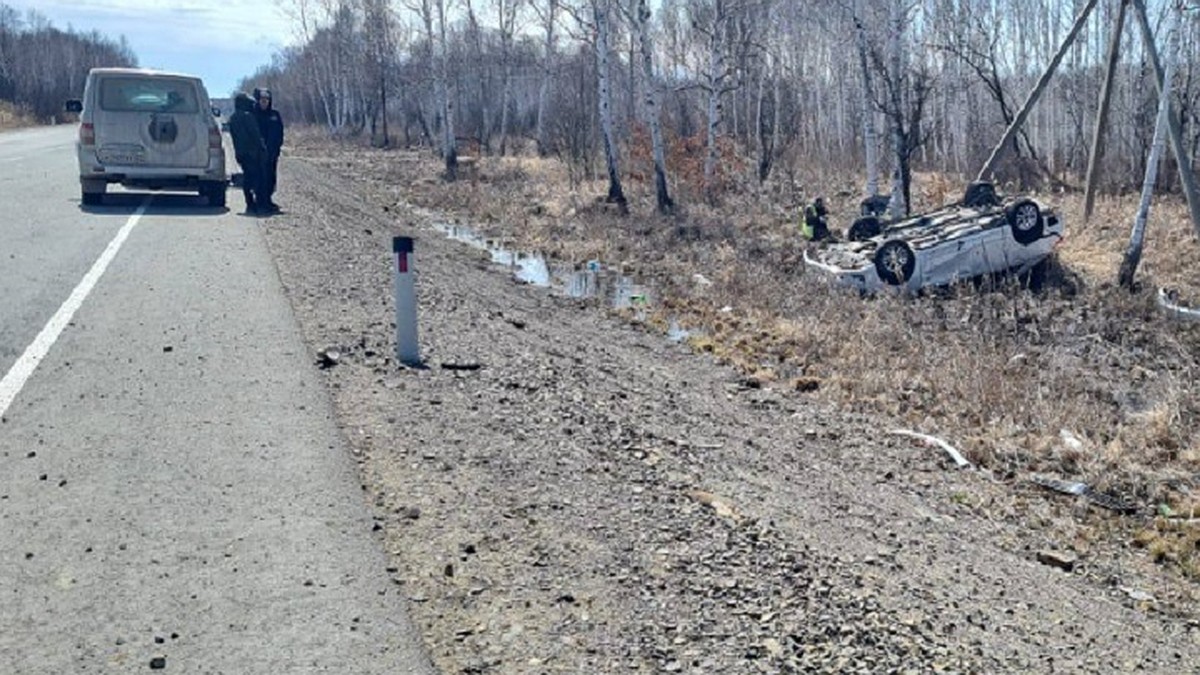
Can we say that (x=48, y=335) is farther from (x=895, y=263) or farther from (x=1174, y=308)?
(x=1174, y=308)

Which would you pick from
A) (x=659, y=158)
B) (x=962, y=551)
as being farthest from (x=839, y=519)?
(x=659, y=158)

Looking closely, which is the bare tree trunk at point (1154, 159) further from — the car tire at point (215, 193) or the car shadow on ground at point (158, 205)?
the car tire at point (215, 193)

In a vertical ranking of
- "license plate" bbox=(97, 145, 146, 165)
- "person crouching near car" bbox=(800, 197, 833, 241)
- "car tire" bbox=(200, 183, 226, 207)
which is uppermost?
"license plate" bbox=(97, 145, 146, 165)

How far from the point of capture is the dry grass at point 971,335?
311 inches

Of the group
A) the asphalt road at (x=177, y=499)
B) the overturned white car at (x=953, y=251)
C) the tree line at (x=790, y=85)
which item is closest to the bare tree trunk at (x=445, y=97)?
the tree line at (x=790, y=85)

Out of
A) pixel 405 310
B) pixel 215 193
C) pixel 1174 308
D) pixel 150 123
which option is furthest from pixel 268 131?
pixel 1174 308

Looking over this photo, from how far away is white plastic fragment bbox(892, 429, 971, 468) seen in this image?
736cm

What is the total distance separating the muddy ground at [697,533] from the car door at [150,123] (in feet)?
25.5

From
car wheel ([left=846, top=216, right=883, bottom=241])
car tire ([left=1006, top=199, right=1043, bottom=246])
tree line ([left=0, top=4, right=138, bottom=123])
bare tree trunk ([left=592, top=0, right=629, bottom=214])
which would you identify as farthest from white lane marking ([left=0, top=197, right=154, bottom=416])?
tree line ([left=0, top=4, right=138, bottom=123])

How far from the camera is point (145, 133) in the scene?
15.7 metres

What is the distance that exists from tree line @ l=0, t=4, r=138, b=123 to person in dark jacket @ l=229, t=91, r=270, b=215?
6556 cm

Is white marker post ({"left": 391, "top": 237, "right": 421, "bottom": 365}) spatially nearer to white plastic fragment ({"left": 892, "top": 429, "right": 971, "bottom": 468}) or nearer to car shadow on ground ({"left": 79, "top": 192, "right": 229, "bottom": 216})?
white plastic fragment ({"left": 892, "top": 429, "right": 971, "bottom": 468})

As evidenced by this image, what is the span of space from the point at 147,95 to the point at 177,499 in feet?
42.8

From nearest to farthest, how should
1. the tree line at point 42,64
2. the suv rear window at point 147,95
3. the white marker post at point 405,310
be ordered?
1. the white marker post at point 405,310
2. the suv rear window at point 147,95
3. the tree line at point 42,64
